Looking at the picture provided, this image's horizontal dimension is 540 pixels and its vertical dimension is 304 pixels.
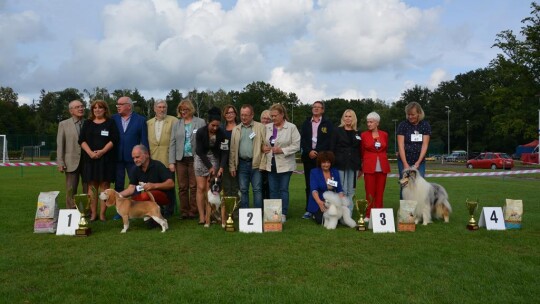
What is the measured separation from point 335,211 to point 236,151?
1572mm

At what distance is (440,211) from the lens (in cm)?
639

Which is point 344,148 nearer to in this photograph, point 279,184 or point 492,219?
point 279,184

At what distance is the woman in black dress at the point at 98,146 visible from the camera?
247 inches

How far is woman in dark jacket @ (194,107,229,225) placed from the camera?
5.93 m

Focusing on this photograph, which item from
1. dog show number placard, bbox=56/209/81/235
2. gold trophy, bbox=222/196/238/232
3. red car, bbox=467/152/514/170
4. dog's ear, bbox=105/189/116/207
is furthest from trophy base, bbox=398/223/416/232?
red car, bbox=467/152/514/170

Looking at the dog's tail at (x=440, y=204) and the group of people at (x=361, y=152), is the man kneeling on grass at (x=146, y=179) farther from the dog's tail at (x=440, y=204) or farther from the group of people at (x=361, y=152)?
the dog's tail at (x=440, y=204)

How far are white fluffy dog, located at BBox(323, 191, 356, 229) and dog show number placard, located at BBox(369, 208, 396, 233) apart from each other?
0.36 metres

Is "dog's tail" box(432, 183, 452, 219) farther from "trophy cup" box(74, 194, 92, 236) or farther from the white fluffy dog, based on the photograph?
"trophy cup" box(74, 194, 92, 236)

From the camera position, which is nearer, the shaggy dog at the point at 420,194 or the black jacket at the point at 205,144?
the black jacket at the point at 205,144

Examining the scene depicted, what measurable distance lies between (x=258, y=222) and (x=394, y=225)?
5.73 feet

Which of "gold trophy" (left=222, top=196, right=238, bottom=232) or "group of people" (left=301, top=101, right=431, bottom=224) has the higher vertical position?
"group of people" (left=301, top=101, right=431, bottom=224)

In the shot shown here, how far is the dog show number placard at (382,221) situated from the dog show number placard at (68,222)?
12.1 ft

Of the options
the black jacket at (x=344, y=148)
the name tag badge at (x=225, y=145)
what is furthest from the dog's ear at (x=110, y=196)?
the black jacket at (x=344, y=148)

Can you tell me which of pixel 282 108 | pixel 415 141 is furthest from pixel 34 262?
pixel 415 141
